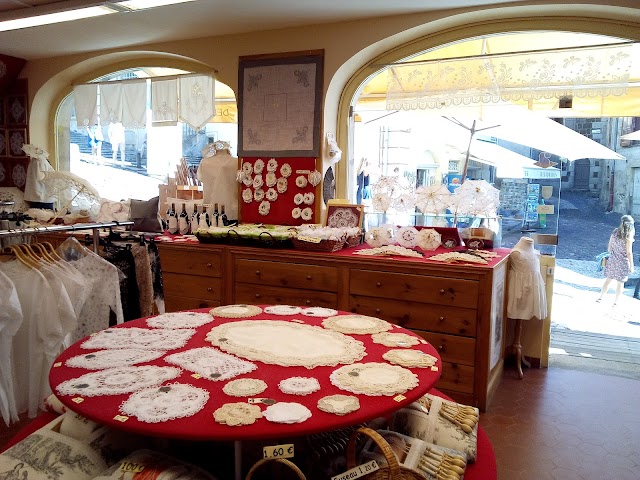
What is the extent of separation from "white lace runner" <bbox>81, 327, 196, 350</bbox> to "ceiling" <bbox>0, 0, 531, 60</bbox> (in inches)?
112

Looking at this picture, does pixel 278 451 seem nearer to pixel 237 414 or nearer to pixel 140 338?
pixel 237 414

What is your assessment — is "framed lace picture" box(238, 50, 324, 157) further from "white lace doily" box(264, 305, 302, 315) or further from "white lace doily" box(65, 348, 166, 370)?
"white lace doily" box(65, 348, 166, 370)

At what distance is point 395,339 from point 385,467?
0.71 m

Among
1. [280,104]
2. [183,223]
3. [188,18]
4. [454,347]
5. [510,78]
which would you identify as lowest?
[454,347]

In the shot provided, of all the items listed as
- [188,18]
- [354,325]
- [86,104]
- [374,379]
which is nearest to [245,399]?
[374,379]

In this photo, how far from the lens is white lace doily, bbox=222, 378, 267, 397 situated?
65.3 inches

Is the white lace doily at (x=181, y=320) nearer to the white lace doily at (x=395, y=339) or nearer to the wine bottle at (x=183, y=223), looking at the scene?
the white lace doily at (x=395, y=339)

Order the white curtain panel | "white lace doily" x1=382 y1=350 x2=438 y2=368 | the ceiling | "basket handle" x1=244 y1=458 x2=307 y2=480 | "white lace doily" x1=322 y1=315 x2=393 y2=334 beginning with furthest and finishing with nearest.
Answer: the white curtain panel → the ceiling → "white lace doily" x1=322 y1=315 x2=393 y2=334 → "white lace doily" x1=382 y1=350 x2=438 y2=368 → "basket handle" x1=244 y1=458 x2=307 y2=480

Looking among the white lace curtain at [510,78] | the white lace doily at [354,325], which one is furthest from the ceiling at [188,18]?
the white lace doily at [354,325]

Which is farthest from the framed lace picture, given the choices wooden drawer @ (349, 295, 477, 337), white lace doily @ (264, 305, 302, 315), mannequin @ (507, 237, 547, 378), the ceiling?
white lace doily @ (264, 305, 302, 315)

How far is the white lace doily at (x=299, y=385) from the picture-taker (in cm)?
168

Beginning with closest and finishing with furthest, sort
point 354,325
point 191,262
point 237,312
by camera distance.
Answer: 1. point 354,325
2. point 237,312
3. point 191,262

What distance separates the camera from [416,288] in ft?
11.6

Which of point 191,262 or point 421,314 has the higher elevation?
point 191,262
